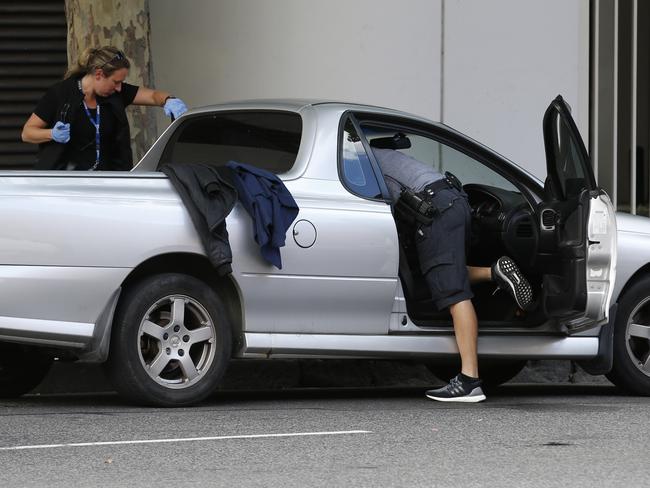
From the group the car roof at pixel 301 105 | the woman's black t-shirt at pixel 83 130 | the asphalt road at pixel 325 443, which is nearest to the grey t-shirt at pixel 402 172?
the car roof at pixel 301 105

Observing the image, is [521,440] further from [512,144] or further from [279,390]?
[512,144]

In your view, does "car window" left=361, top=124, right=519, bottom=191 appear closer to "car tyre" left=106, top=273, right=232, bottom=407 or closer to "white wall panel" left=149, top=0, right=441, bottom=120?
"car tyre" left=106, top=273, right=232, bottom=407

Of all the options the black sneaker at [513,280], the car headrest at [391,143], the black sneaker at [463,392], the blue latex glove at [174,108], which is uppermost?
the blue latex glove at [174,108]

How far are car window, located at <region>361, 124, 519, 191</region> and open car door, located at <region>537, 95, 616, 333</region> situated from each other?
46 cm

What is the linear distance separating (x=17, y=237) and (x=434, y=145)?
2579 millimetres

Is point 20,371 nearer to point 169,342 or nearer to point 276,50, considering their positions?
point 169,342

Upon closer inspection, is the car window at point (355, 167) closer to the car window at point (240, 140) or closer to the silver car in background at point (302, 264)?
the silver car in background at point (302, 264)

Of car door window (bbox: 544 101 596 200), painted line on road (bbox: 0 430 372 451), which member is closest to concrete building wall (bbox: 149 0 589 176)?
car door window (bbox: 544 101 596 200)

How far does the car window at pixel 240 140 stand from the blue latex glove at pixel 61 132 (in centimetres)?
62

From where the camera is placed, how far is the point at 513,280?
8312 mm

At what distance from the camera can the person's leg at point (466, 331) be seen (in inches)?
322

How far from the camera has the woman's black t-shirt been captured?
9.17 m

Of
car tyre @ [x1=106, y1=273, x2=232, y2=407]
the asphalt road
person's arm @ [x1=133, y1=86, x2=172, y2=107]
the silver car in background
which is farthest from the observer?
person's arm @ [x1=133, y1=86, x2=172, y2=107]

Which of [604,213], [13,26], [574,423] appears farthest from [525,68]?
[574,423]
